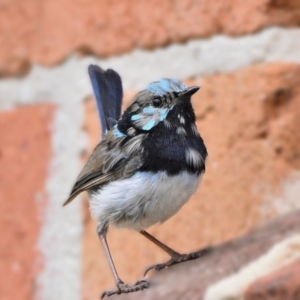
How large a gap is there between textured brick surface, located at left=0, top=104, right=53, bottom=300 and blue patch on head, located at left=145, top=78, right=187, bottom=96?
34 cm

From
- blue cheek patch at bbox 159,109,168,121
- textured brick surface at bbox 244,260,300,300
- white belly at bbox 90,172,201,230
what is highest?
blue cheek patch at bbox 159,109,168,121

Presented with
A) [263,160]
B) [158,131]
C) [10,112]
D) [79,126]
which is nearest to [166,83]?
[158,131]

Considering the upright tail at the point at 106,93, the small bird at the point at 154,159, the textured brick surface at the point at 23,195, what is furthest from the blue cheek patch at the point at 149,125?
the textured brick surface at the point at 23,195

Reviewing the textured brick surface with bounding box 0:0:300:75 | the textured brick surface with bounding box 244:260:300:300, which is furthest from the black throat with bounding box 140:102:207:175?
the textured brick surface with bounding box 244:260:300:300

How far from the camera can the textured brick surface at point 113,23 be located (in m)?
1.09

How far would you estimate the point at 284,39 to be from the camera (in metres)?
1.07

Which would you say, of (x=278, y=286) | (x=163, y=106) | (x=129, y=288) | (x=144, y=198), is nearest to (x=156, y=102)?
(x=163, y=106)

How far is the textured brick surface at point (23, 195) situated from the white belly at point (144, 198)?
25cm

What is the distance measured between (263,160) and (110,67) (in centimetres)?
29

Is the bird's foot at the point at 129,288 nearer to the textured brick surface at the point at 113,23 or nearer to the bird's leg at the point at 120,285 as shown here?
the bird's leg at the point at 120,285

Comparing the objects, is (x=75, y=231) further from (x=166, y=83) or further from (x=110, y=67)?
(x=166, y=83)

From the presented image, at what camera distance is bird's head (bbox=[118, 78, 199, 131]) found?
944mm

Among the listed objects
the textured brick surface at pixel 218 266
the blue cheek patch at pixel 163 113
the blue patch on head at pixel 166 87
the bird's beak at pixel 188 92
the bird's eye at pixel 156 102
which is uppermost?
the blue patch on head at pixel 166 87

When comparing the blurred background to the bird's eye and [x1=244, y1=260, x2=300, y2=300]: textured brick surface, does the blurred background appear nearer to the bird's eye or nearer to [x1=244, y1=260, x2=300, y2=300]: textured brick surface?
the bird's eye
